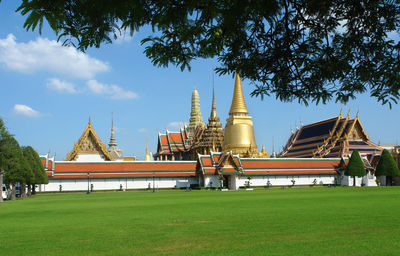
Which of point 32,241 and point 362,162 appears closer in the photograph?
point 32,241

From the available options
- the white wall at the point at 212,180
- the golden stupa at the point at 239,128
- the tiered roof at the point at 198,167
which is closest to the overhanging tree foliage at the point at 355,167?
the tiered roof at the point at 198,167

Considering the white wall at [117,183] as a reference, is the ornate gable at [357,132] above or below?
above

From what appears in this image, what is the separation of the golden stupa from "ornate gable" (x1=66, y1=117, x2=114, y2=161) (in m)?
29.1

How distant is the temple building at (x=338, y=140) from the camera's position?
72562 mm

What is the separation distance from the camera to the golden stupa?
89.7 m

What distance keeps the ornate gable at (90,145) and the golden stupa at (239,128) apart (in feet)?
95.4

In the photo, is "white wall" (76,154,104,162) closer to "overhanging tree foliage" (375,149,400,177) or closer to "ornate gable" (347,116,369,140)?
"overhanging tree foliage" (375,149,400,177)

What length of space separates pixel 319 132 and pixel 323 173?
687 inches

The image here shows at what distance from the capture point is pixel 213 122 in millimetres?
83562

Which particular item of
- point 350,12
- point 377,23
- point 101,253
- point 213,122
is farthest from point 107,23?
point 213,122

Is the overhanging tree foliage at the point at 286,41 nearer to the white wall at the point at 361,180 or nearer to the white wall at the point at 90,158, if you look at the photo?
the white wall at the point at 361,180

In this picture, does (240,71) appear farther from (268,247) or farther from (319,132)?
(319,132)

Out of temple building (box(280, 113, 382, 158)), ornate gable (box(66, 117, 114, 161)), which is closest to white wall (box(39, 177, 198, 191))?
ornate gable (box(66, 117, 114, 161))

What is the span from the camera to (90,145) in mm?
69688
